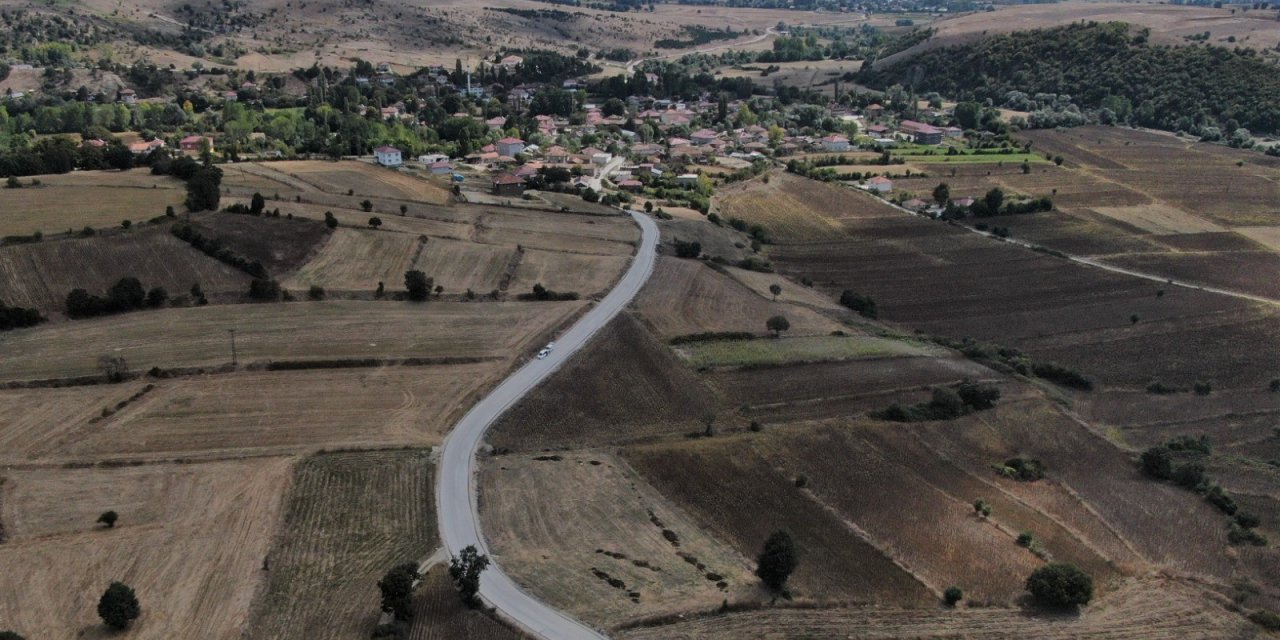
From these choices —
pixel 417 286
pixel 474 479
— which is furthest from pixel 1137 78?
pixel 474 479

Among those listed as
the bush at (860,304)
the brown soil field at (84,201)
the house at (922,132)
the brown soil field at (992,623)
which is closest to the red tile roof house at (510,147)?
the brown soil field at (84,201)

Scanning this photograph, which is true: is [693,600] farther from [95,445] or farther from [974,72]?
[974,72]

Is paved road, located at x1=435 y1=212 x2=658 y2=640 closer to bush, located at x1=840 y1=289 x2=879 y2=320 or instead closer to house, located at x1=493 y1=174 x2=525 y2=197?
bush, located at x1=840 y1=289 x2=879 y2=320

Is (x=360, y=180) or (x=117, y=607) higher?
(x=360, y=180)

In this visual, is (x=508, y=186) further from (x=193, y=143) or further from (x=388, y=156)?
(x=193, y=143)

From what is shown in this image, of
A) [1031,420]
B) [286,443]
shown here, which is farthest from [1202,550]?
[286,443]

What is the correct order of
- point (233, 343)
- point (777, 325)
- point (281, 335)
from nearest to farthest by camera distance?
point (233, 343), point (281, 335), point (777, 325)

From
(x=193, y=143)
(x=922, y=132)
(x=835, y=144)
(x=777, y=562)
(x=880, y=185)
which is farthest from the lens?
(x=922, y=132)
